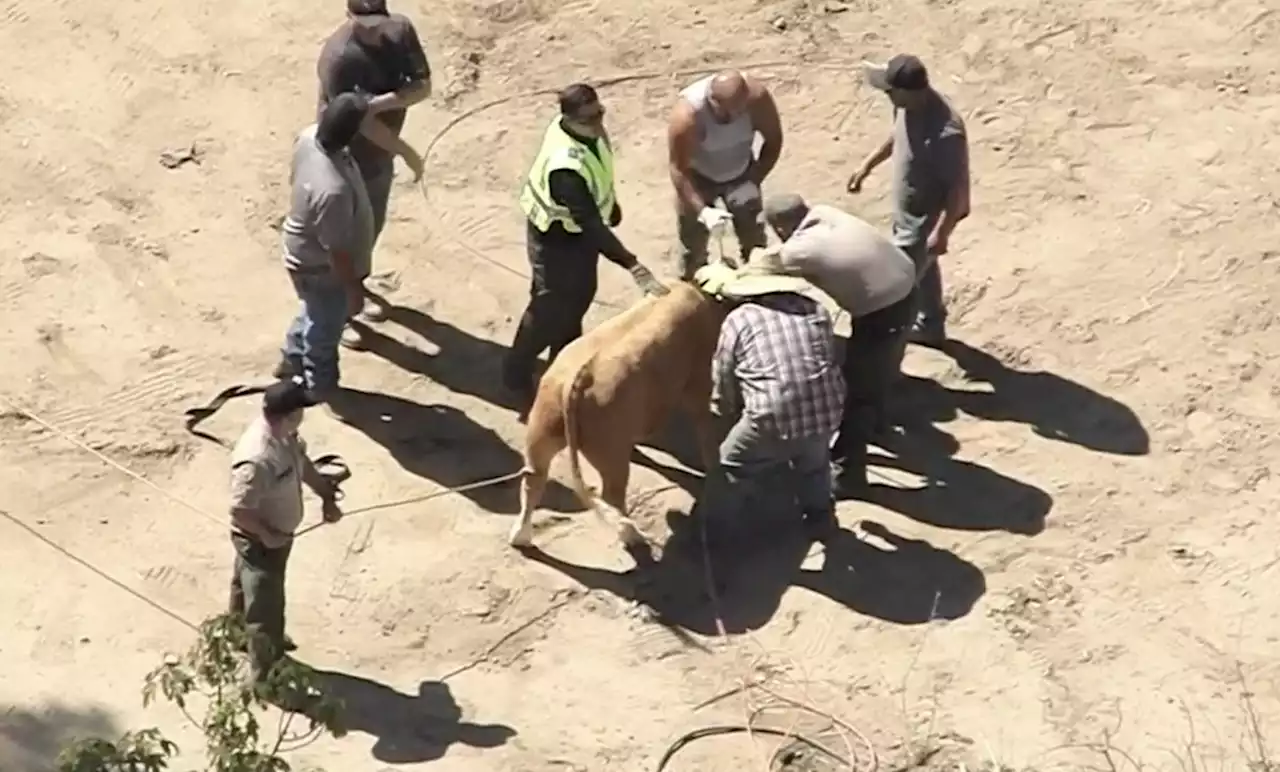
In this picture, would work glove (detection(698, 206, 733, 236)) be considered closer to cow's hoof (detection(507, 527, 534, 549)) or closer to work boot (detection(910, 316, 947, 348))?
work boot (detection(910, 316, 947, 348))

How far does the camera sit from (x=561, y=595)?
34.9ft

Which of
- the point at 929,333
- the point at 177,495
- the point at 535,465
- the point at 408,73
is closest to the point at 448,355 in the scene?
the point at 408,73

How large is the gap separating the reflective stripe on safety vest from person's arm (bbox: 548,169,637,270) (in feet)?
0.09

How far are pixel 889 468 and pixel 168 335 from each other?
4.03 metres

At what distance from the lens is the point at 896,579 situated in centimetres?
1078

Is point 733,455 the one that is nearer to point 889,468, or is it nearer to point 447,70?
point 889,468

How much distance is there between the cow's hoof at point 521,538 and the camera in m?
10.8

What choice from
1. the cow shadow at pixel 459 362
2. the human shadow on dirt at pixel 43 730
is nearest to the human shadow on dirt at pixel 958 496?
the cow shadow at pixel 459 362

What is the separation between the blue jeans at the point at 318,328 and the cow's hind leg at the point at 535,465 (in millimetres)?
1362

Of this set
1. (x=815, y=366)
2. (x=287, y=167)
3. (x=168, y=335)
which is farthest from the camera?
(x=287, y=167)

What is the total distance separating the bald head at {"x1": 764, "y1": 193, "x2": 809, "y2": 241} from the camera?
10.6 m

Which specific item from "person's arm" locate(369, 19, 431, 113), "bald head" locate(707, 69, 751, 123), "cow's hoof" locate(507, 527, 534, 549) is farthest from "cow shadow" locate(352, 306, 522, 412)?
"bald head" locate(707, 69, 751, 123)

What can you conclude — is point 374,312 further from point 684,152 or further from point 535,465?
point 535,465

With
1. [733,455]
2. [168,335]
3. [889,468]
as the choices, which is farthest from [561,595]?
[168,335]
